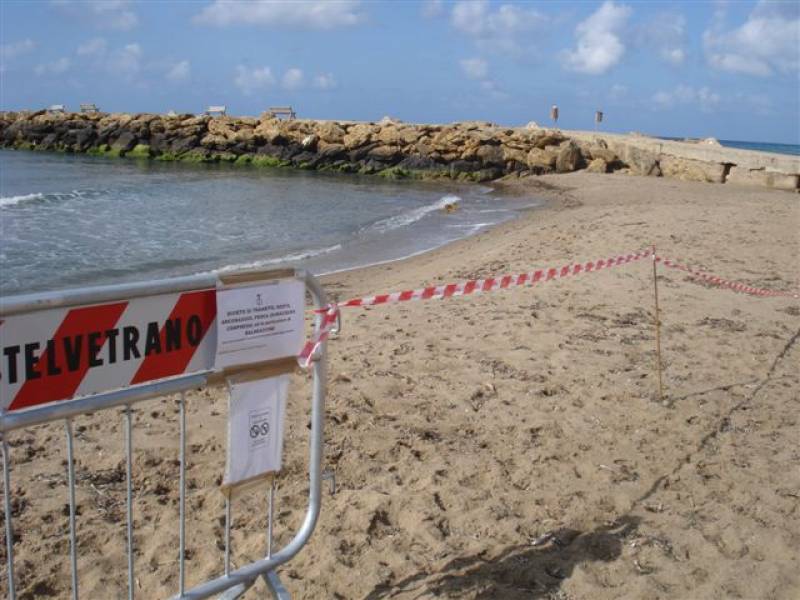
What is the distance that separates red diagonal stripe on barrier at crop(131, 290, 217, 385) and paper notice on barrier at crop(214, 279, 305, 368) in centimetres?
4

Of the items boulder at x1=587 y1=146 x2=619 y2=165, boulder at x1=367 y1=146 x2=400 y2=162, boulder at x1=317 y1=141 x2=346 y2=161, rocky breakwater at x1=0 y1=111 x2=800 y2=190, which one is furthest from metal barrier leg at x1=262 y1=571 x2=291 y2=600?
boulder at x1=317 y1=141 x2=346 y2=161

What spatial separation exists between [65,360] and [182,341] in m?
0.41

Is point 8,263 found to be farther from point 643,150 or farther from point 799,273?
point 643,150

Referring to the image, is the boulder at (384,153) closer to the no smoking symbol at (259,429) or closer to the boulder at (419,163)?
the boulder at (419,163)

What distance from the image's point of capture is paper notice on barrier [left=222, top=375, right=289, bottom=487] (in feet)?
9.33

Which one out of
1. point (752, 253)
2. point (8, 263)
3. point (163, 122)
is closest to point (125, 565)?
point (752, 253)

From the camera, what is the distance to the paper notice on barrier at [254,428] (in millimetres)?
2844

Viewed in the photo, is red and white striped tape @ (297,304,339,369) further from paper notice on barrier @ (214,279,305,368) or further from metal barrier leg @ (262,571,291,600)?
metal barrier leg @ (262,571,291,600)

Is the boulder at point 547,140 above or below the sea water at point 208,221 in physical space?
above

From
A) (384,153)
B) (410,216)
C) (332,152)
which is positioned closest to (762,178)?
(410,216)

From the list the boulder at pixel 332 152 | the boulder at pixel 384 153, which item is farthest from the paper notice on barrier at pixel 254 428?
the boulder at pixel 332 152

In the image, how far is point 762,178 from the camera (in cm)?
2198

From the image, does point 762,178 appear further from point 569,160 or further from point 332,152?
point 332,152

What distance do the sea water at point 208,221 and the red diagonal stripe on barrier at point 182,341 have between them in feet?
22.5
